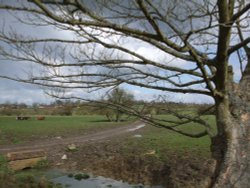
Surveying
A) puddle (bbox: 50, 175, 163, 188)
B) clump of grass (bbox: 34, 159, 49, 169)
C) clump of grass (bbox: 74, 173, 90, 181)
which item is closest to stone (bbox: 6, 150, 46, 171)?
clump of grass (bbox: 34, 159, 49, 169)

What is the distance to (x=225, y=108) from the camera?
4.61 m

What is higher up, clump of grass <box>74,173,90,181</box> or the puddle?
clump of grass <box>74,173,90,181</box>

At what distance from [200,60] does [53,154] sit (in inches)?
620

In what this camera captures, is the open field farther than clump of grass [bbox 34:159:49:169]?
No

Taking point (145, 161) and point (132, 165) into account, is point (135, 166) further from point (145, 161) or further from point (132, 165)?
point (145, 161)

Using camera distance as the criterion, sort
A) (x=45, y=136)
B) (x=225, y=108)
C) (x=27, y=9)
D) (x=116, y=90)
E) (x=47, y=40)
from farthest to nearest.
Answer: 1. (x=45, y=136)
2. (x=116, y=90)
3. (x=47, y=40)
4. (x=225, y=108)
5. (x=27, y=9)

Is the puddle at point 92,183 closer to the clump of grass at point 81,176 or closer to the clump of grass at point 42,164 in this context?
the clump of grass at point 81,176

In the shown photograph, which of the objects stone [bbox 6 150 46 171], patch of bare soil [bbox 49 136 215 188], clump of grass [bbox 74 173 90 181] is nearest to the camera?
patch of bare soil [bbox 49 136 215 188]

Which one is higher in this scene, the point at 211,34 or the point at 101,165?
the point at 211,34

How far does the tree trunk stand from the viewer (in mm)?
4379

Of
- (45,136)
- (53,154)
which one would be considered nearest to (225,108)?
(53,154)

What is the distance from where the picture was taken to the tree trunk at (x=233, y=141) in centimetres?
438

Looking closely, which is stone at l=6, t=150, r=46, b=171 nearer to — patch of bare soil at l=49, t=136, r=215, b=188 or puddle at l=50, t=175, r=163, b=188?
patch of bare soil at l=49, t=136, r=215, b=188

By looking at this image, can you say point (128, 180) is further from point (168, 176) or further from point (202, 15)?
point (202, 15)
